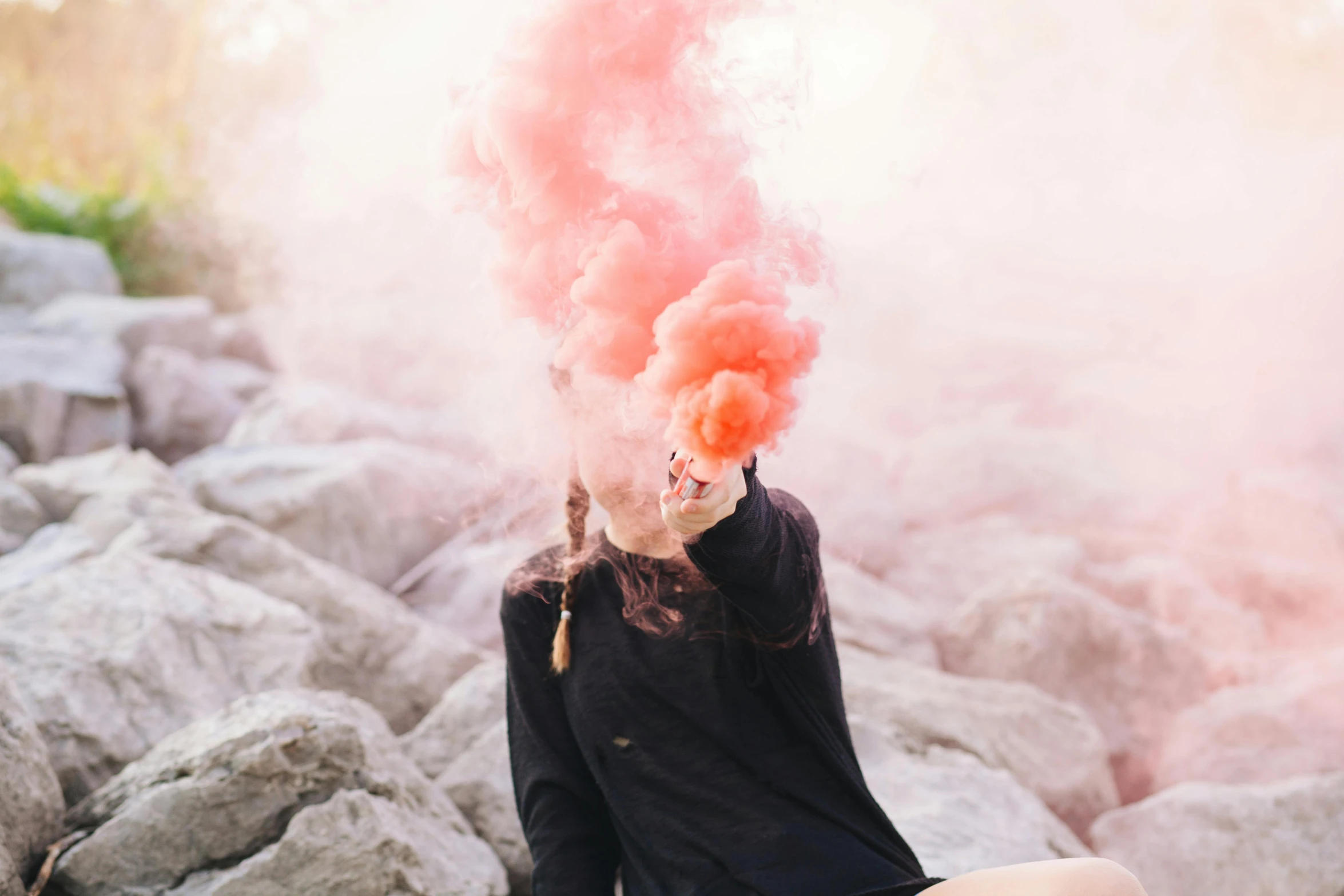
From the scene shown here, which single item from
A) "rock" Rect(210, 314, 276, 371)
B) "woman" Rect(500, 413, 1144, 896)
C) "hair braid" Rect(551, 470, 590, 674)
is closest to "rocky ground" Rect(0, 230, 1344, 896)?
"hair braid" Rect(551, 470, 590, 674)

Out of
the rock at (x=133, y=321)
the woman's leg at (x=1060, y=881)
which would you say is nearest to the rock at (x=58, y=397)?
the rock at (x=133, y=321)

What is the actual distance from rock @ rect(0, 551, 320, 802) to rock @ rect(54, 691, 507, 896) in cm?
24

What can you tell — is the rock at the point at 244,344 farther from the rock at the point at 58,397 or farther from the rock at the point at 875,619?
the rock at the point at 875,619

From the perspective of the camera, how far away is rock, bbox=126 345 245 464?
547cm

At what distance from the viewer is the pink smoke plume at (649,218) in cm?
102

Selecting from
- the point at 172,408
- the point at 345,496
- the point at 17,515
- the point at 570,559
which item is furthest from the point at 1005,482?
the point at 172,408

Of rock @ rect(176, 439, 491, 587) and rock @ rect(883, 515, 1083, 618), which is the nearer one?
rock @ rect(176, 439, 491, 587)

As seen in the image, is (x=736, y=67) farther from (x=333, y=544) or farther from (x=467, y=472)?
(x=467, y=472)

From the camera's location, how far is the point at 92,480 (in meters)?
3.70

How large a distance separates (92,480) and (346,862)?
261 centimetres

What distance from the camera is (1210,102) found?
798cm

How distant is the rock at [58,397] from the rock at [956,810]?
4.40 m

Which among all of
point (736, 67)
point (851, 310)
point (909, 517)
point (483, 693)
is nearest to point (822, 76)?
point (736, 67)

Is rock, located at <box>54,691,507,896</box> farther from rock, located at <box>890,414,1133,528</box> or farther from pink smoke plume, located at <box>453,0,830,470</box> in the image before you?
rock, located at <box>890,414,1133,528</box>
